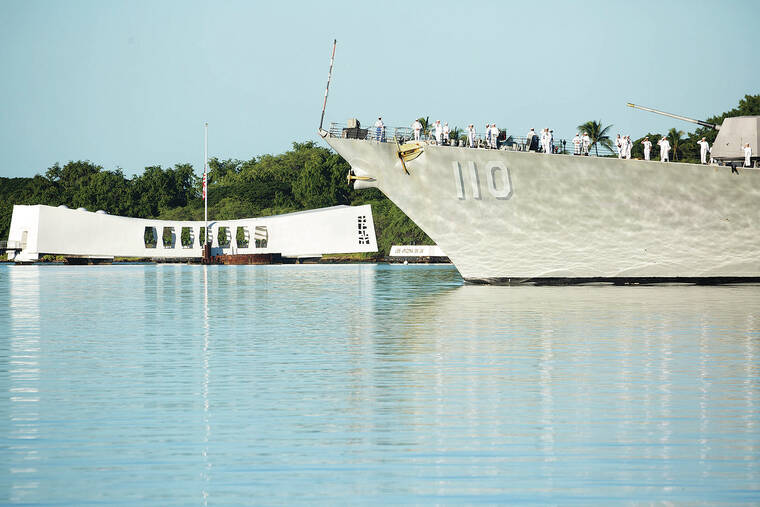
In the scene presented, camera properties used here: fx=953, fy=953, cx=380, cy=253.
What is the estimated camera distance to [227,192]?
121 m

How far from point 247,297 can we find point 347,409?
84.4 ft

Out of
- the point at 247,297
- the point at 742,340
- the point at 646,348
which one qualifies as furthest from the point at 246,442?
the point at 247,297

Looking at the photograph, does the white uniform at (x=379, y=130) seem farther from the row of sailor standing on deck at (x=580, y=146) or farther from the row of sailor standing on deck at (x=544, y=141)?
the row of sailor standing on deck at (x=580, y=146)

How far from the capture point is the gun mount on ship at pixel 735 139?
137 feet

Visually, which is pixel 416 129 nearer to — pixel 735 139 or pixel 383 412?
pixel 735 139

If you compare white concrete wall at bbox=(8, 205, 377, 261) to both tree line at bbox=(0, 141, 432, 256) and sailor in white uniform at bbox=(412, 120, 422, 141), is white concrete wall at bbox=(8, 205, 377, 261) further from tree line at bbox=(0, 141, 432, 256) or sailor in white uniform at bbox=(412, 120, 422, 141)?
sailor in white uniform at bbox=(412, 120, 422, 141)

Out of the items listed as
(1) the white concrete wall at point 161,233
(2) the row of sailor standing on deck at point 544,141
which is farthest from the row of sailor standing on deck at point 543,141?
(1) the white concrete wall at point 161,233

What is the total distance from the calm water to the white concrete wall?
235 ft

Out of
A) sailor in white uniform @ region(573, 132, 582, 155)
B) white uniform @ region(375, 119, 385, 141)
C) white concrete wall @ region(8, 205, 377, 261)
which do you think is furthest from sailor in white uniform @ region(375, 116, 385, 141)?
white concrete wall @ region(8, 205, 377, 261)

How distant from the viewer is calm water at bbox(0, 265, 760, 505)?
7852 mm

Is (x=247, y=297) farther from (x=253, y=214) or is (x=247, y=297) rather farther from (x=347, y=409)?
(x=253, y=214)

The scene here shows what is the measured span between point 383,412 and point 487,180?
1195 inches

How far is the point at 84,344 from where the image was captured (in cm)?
1856

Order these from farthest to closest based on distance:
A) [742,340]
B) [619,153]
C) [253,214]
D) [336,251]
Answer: [253,214]
[336,251]
[619,153]
[742,340]
